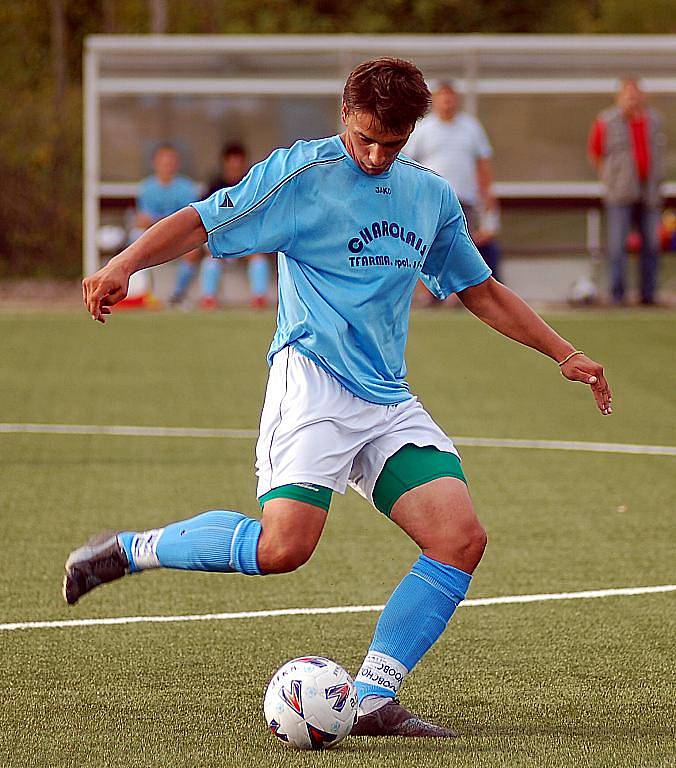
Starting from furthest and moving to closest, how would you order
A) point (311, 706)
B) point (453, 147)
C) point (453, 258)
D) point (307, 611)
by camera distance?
1. point (453, 147)
2. point (307, 611)
3. point (453, 258)
4. point (311, 706)

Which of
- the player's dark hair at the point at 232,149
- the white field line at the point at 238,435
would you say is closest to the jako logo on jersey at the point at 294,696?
the white field line at the point at 238,435

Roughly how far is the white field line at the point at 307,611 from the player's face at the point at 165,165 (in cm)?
1379

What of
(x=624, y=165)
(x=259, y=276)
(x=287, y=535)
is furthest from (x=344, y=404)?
(x=259, y=276)

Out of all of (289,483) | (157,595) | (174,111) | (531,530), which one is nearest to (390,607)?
(289,483)

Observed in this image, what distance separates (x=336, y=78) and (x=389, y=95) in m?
17.5

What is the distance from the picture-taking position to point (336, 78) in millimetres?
21359

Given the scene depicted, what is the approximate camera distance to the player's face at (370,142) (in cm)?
421

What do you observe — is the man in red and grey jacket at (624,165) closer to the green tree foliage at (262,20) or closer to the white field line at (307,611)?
the white field line at (307,611)

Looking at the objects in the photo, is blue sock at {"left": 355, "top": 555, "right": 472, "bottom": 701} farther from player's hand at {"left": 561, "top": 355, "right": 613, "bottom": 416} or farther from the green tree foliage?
the green tree foliage

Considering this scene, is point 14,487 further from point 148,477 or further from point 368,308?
point 368,308

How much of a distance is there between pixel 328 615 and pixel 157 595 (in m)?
0.72

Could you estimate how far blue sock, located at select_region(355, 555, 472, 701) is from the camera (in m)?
4.42

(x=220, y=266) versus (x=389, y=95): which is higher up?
(x=389, y=95)

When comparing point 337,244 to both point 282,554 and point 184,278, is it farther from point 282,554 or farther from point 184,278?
point 184,278
